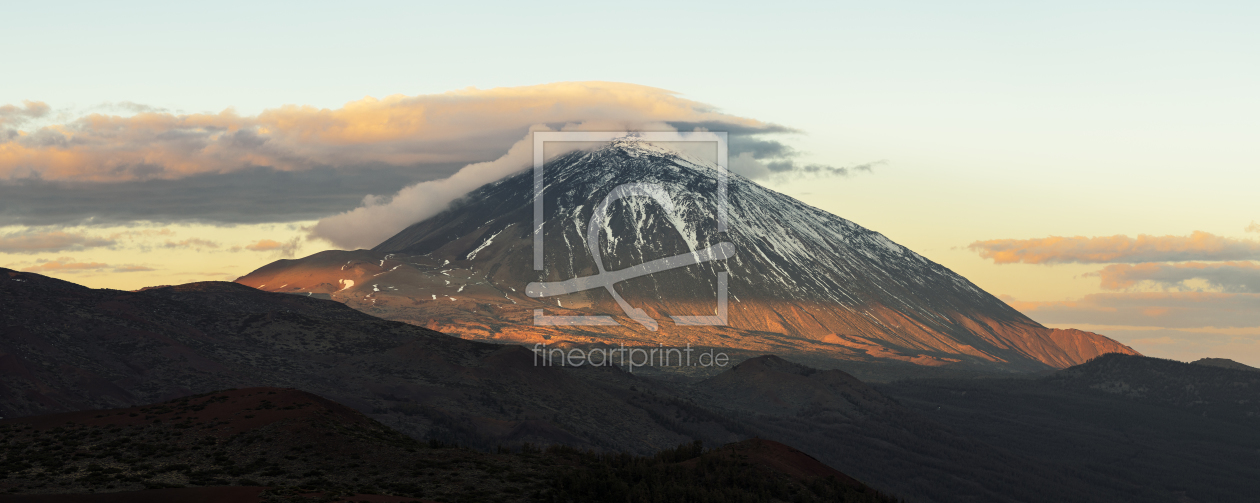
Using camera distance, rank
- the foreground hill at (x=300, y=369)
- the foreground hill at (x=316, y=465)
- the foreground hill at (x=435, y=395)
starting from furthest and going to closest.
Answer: the foreground hill at (x=300, y=369) → the foreground hill at (x=435, y=395) → the foreground hill at (x=316, y=465)

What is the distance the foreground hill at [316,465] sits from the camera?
43.2 m

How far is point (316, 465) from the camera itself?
49.3 m

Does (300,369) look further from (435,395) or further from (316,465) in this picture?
(316,465)

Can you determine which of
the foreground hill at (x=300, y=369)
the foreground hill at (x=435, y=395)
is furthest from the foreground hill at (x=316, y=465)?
the foreground hill at (x=300, y=369)

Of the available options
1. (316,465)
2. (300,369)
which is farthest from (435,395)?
(316,465)

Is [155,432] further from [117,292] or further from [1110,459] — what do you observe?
[1110,459]

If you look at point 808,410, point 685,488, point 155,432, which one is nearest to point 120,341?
point 155,432

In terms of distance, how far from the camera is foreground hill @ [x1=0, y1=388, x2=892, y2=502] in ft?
142

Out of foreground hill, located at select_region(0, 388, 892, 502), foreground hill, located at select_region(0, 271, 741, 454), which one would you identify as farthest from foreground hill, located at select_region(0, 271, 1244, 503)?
foreground hill, located at select_region(0, 388, 892, 502)

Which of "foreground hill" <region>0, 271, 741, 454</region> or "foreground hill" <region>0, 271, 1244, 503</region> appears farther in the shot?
"foreground hill" <region>0, 271, 741, 454</region>

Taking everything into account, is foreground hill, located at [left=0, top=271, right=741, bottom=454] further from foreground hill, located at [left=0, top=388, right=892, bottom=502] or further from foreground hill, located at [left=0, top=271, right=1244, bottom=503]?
foreground hill, located at [left=0, top=388, right=892, bottom=502]

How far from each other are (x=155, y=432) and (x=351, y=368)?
7035 centimetres

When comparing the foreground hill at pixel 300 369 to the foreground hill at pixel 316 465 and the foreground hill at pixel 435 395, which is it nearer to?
the foreground hill at pixel 435 395

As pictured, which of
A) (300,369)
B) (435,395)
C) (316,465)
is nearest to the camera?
(316,465)
